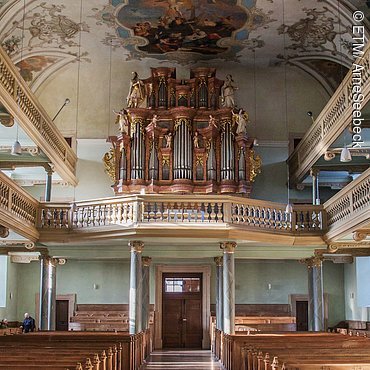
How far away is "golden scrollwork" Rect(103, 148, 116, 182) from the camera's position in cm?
2402

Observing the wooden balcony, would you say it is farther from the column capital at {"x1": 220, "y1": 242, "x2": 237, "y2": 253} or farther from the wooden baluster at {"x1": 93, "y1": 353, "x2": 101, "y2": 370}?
the wooden baluster at {"x1": 93, "y1": 353, "x2": 101, "y2": 370}

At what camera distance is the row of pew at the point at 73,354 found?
9.27 metres

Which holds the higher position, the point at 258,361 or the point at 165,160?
the point at 165,160

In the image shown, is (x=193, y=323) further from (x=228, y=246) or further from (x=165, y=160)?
(x=228, y=246)

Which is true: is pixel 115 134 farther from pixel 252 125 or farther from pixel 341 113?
pixel 341 113

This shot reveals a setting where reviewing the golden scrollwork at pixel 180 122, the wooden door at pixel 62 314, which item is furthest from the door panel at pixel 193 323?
the golden scrollwork at pixel 180 122

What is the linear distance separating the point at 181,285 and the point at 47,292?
264 inches

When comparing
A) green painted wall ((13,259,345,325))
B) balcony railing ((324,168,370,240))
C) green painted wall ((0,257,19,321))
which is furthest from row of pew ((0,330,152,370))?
green painted wall ((0,257,19,321))

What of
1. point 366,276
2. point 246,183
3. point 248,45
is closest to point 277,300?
point 366,276

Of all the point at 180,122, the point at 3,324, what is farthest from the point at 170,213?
the point at 3,324

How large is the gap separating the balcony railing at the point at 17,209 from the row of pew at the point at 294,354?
6185 millimetres

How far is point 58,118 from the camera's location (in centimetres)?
2627

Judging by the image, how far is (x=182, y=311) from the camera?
26.7 meters

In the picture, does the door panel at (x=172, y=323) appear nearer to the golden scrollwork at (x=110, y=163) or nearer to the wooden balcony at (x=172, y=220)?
the golden scrollwork at (x=110, y=163)
